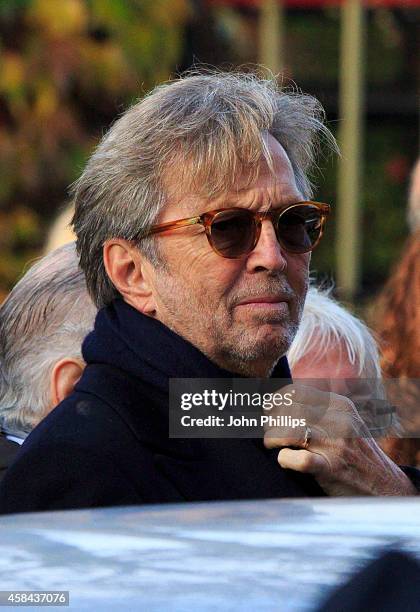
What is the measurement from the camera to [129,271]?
236 cm

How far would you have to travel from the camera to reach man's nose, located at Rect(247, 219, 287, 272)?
2270 millimetres

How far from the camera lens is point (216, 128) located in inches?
90.4

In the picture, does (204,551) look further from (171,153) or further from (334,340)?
(334,340)

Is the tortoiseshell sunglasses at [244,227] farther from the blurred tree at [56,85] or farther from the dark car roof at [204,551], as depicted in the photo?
the blurred tree at [56,85]

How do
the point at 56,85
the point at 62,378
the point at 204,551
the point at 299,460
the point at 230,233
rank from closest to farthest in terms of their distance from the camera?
1. the point at 204,551
2. the point at 299,460
3. the point at 230,233
4. the point at 62,378
5. the point at 56,85

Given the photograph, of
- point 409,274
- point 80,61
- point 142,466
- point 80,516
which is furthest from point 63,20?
point 80,516

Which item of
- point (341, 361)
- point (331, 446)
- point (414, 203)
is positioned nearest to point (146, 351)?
point (331, 446)

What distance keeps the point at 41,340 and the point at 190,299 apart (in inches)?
23.9

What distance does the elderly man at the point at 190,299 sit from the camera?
2.10 m

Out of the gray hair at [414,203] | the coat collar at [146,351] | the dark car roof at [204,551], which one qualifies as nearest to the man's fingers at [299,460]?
the coat collar at [146,351]

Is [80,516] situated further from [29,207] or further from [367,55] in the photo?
[367,55]

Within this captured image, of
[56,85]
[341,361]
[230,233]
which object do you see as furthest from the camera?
[56,85]

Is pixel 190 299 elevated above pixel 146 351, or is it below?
above

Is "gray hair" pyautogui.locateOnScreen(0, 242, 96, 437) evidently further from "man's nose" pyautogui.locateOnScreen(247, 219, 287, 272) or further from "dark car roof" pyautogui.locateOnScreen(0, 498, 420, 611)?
"dark car roof" pyautogui.locateOnScreen(0, 498, 420, 611)
